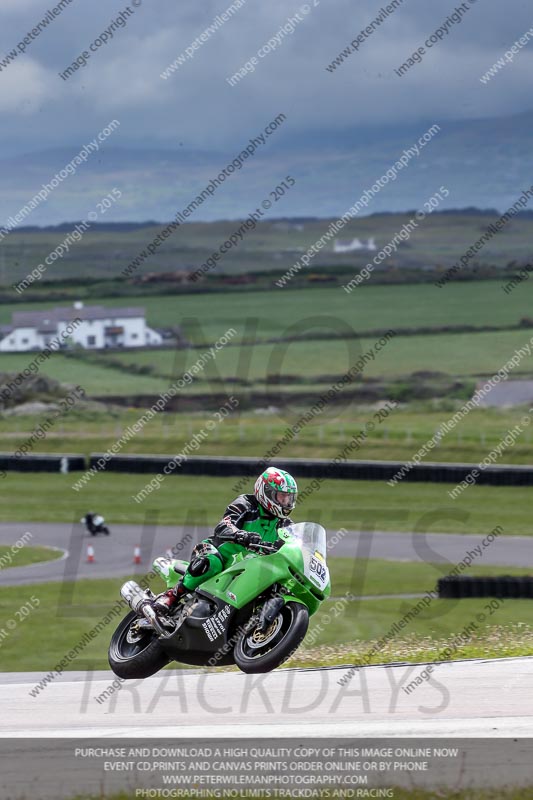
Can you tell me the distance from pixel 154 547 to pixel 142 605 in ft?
56.8

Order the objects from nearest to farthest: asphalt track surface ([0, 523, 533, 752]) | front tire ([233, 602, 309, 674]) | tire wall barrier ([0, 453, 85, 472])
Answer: asphalt track surface ([0, 523, 533, 752])
front tire ([233, 602, 309, 674])
tire wall barrier ([0, 453, 85, 472])

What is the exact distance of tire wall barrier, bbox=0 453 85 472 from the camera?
1522 inches

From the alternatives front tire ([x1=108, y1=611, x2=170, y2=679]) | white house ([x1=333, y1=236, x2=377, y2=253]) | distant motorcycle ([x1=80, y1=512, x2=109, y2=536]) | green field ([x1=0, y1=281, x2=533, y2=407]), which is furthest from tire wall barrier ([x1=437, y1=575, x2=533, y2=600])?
white house ([x1=333, y1=236, x2=377, y2=253])

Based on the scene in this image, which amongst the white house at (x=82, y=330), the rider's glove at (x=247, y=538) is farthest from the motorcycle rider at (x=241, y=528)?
the white house at (x=82, y=330)

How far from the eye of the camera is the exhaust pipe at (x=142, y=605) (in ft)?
35.9

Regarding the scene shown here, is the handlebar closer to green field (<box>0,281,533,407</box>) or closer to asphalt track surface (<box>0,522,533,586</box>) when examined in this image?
asphalt track surface (<box>0,522,533,586</box>)

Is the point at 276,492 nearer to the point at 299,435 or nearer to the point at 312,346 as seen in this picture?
the point at 299,435

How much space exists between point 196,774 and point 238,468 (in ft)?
89.6

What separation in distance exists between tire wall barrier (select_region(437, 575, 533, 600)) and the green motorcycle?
1003 centimetres

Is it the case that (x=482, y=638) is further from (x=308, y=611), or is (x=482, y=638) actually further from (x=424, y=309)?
(x=424, y=309)

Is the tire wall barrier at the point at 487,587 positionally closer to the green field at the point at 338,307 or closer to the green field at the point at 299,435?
the green field at the point at 299,435

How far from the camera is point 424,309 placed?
9888 cm

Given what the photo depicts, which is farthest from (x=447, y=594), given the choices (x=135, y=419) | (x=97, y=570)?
(x=135, y=419)

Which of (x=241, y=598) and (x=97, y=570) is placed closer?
(x=241, y=598)
